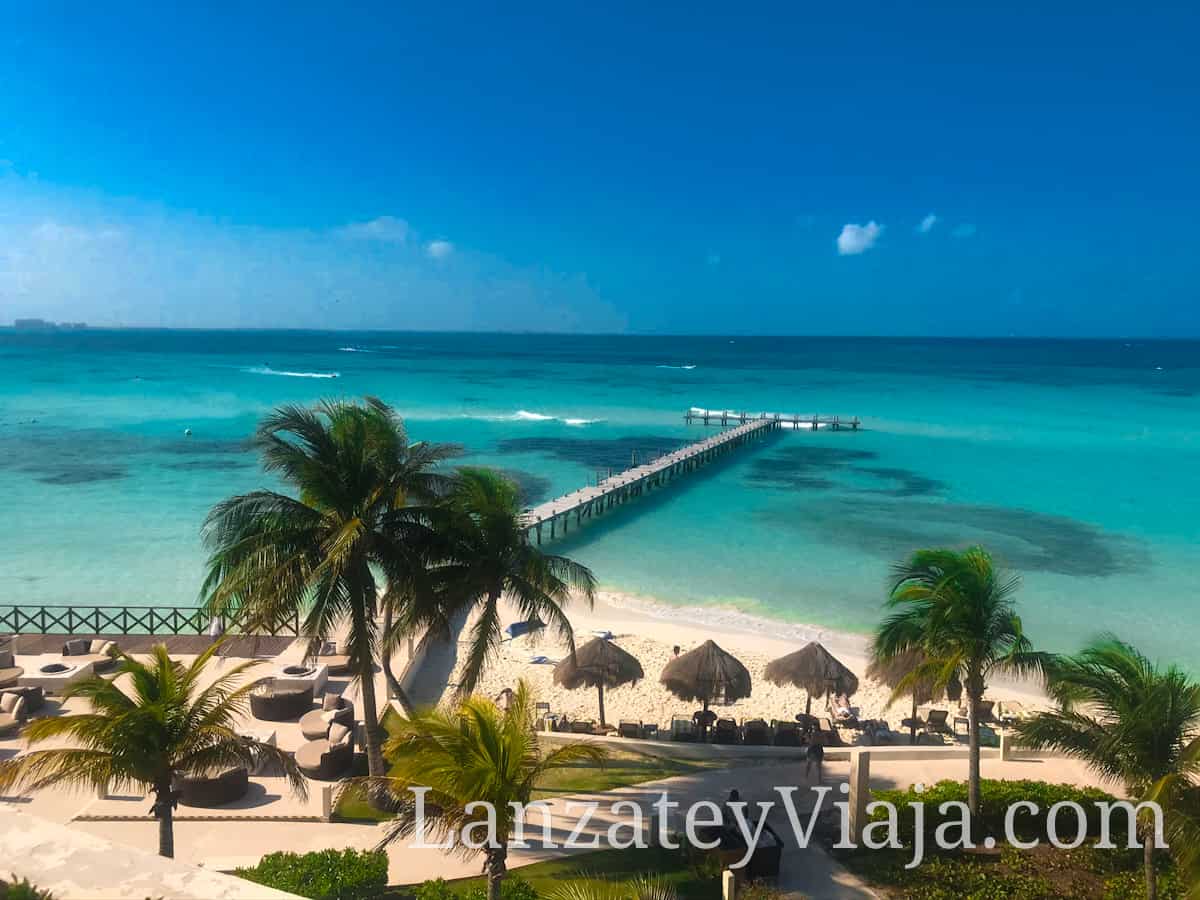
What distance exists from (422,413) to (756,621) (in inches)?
2370

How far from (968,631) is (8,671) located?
16.4 m

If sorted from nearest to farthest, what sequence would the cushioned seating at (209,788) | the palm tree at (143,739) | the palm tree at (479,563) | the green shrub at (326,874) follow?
the palm tree at (143,739)
the green shrub at (326,874)
the cushioned seating at (209,788)
the palm tree at (479,563)

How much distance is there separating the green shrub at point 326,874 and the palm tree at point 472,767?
1018 mm

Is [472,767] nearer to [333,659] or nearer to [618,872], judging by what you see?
[618,872]

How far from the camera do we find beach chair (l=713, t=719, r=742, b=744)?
1522 cm

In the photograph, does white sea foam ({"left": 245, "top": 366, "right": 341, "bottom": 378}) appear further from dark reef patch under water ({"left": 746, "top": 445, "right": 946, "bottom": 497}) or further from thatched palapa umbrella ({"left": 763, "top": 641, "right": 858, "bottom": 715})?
thatched palapa umbrella ({"left": 763, "top": 641, "right": 858, "bottom": 715})

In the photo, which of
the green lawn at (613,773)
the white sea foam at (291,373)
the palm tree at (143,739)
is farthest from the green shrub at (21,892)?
the white sea foam at (291,373)

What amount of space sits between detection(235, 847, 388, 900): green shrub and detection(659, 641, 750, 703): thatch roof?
7906 millimetres

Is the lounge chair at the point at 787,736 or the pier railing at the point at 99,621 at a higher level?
the pier railing at the point at 99,621

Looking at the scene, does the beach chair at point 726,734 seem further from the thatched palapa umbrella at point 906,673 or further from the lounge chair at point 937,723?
the lounge chair at point 937,723

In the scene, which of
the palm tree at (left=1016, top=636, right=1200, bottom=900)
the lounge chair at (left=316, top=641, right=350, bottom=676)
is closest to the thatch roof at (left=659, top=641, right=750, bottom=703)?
the palm tree at (left=1016, top=636, right=1200, bottom=900)

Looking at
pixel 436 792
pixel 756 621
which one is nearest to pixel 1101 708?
pixel 436 792

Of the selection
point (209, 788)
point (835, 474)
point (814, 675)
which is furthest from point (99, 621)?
point (835, 474)

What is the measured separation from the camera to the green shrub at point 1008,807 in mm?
11844
